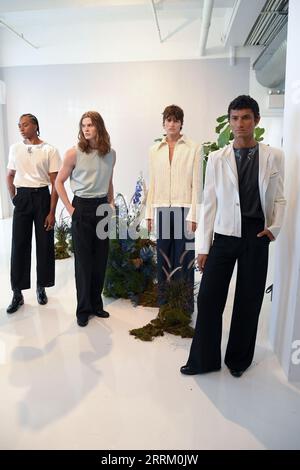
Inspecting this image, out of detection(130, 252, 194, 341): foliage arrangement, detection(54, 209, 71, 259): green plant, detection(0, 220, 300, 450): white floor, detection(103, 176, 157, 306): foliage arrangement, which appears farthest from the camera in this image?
detection(54, 209, 71, 259): green plant

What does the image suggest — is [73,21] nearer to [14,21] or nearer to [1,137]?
[14,21]

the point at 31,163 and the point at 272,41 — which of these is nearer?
the point at 31,163

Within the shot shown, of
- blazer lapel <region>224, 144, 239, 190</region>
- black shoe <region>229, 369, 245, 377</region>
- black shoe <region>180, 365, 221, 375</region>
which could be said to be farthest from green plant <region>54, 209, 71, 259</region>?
blazer lapel <region>224, 144, 239, 190</region>

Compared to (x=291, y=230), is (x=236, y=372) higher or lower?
lower

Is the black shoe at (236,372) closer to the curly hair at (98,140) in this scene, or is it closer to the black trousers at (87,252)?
the black trousers at (87,252)

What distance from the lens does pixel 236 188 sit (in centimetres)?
192

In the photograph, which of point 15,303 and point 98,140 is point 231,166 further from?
point 15,303

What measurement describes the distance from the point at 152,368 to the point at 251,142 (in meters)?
1.44

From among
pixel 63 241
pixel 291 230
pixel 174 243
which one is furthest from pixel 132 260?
pixel 63 241

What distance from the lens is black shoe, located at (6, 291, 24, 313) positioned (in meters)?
3.04

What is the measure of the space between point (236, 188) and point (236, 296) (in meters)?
0.61

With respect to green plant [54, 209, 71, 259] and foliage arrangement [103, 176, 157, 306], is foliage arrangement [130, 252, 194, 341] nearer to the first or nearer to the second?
foliage arrangement [103, 176, 157, 306]
